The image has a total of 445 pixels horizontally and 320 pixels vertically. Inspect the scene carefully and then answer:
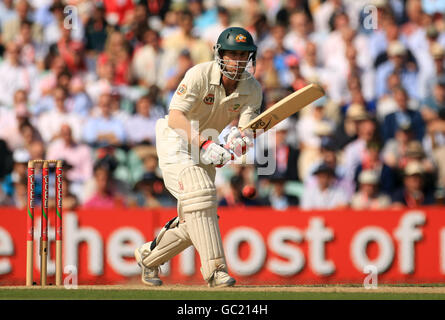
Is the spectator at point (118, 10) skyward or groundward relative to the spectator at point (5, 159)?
skyward

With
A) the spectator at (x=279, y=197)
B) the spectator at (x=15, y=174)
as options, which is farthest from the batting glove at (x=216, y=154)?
the spectator at (x=15, y=174)

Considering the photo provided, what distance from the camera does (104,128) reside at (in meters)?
10.0

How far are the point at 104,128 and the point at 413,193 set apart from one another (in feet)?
11.3

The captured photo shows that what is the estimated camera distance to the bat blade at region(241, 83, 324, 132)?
6293 millimetres

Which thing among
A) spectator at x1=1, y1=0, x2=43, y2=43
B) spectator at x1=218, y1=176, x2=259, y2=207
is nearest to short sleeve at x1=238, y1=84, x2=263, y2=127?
spectator at x1=218, y1=176, x2=259, y2=207

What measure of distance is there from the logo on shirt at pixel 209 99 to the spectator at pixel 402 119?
3760 mm

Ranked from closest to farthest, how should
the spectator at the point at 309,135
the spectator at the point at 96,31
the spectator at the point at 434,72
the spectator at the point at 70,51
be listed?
the spectator at the point at 309,135
the spectator at the point at 434,72
the spectator at the point at 70,51
the spectator at the point at 96,31

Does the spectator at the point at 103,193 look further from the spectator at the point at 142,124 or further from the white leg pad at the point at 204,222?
the white leg pad at the point at 204,222

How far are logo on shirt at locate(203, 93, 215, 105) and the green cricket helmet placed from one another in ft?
0.61

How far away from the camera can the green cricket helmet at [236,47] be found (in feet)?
20.5

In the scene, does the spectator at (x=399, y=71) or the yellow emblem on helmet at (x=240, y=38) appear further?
the spectator at (x=399, y=71)

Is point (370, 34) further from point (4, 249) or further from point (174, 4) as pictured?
point (4, 249)

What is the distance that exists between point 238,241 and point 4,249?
197 cm

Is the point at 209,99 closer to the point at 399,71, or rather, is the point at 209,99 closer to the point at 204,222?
the point at 204,222
